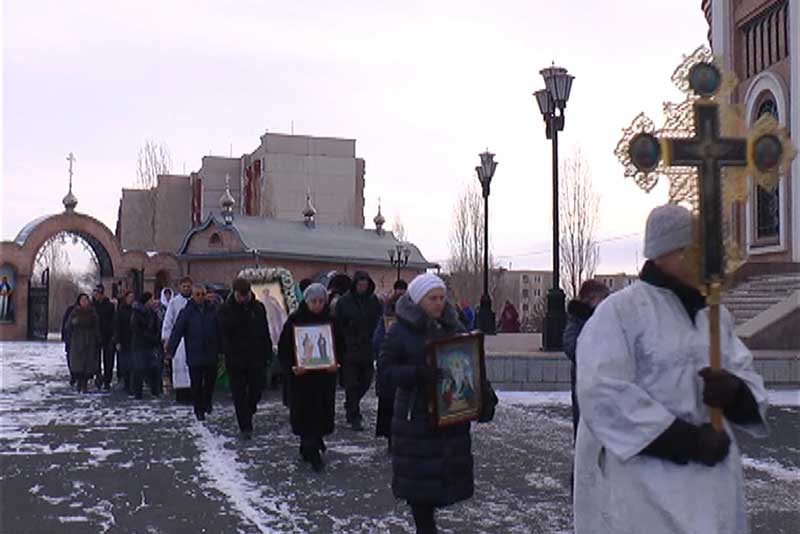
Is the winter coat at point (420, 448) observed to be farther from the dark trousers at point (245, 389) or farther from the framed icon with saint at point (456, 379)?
the dark trousers at point (245, 389)

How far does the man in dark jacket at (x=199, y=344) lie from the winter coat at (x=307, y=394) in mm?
3178

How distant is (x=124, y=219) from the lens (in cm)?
7912

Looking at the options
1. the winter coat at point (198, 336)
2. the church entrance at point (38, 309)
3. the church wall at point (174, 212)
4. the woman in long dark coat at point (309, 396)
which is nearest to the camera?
the woman in long dark coat at point (309, 396)

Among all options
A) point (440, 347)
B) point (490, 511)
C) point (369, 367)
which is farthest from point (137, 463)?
point (440, 347)

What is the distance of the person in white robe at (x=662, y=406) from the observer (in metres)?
3.17

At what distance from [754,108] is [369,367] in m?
19.7

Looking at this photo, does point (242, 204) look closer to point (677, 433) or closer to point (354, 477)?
point (354, 477)

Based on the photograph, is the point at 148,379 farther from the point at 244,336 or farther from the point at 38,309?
the point at 38,309

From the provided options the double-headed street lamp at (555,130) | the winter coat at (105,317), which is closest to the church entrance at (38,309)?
the winter coat at (105,317)

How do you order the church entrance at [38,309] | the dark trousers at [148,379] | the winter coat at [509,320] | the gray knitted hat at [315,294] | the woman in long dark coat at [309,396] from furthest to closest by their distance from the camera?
the church entrance at [38,309] → the winter coat at [509,320] → the dark trousers at [148,379] → the gray knitted hat at [315,294] → the woman in long dark coat at [309,396]

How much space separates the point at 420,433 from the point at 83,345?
40.9 ft

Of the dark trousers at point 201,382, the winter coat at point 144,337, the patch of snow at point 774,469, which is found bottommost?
the patch of snow at point 774,469

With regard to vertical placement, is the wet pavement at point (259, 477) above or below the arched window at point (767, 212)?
below

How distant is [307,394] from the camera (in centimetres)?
909
